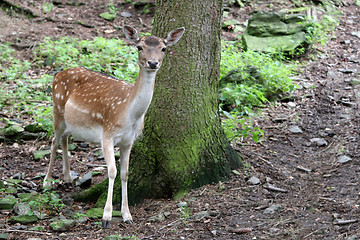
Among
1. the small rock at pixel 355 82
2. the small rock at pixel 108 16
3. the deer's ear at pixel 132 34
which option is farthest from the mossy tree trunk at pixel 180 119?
the small rock at pixel 108 16

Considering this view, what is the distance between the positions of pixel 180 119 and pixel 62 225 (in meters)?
1.83

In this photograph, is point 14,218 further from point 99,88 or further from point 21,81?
point 21,81

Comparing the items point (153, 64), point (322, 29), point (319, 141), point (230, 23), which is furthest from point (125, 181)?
point (322, 29)

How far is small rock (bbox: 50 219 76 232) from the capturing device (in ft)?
15.0

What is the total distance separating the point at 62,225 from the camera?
182 inches

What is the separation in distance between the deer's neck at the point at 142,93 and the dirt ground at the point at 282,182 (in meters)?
1.15

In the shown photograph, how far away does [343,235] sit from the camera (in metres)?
4.05

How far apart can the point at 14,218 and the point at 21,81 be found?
16.3 ft

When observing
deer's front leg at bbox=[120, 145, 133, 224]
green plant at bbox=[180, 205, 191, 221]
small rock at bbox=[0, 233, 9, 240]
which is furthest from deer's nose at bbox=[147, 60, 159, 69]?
small rock at bbox=[0, 233, 9, 240]

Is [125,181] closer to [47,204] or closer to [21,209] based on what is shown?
[47,204]

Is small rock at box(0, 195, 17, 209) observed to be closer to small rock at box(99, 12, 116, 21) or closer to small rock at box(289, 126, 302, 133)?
small rock at box(289, 126, 302, 133)

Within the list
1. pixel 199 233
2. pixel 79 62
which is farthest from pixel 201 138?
pixel 79 62

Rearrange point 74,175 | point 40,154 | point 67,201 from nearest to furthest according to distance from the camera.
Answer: point 67,201, point 74,175, point 40,154

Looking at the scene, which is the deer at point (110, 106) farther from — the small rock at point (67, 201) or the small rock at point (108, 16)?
the small rock at point (108, 16)
